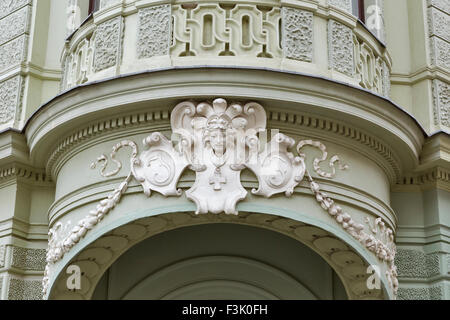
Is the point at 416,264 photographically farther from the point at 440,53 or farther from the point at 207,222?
the point at 440,53

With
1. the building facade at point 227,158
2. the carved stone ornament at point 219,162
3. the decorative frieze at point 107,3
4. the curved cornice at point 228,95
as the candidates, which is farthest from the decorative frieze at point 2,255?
the decorative frieze at point 107,3

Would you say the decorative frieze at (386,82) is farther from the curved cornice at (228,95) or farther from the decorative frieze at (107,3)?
the decorative frieze at (107,3)

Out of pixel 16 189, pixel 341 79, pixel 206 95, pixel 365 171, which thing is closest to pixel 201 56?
pixel 206 95

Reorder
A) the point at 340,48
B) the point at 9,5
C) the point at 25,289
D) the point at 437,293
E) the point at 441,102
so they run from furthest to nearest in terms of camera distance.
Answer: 1. the point at 9,5
2. the point at 441,102
3. the point at 25,289
4. the point at 437,293
5. the point at 340,48

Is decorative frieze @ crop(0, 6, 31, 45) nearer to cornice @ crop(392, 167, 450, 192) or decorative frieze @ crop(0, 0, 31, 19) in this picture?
decorative frieze @ crop(0, 0, 31, 19)

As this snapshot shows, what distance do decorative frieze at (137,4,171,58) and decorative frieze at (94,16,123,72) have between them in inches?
Result: 10.3

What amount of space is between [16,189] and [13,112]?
100cm

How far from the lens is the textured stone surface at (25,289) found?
34.6ft

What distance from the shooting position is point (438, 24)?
11.8m

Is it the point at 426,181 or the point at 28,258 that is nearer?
the point at 28,258

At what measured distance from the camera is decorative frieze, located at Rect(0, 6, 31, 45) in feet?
39.2

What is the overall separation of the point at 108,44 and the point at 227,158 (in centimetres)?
204

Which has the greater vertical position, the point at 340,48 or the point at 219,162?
the point at 340,48

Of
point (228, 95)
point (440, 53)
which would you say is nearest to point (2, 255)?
point (228, 95)
